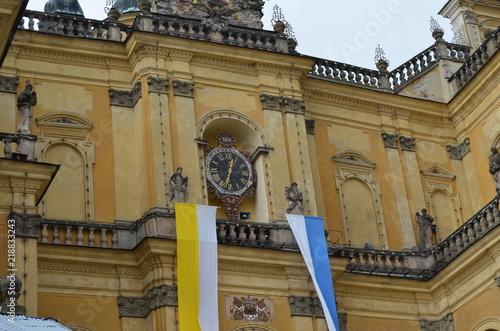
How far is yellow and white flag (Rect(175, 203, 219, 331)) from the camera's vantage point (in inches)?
843

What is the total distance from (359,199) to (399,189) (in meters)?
1.09

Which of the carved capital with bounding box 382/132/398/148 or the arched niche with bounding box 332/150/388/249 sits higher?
the carved capital with bounding box 382/132/398/148

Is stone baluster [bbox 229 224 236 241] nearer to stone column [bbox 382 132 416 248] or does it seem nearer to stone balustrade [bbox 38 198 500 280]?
stone balustrade [bbox 38 198 500 280]

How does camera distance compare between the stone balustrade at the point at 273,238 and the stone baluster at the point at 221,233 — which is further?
the stone baluster at the point at 221,233

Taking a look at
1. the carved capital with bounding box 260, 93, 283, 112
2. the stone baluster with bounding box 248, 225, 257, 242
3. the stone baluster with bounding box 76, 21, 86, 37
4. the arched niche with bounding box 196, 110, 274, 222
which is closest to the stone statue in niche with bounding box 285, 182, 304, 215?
the arched niche with bounding box 196, 110, 274, 222

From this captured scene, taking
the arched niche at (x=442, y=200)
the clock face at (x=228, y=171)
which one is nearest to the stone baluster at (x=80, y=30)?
the clock face at (x=228, y=171)

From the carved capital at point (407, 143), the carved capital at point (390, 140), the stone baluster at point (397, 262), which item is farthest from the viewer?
the carved capital at point (407, 143)

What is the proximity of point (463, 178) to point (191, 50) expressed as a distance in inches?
297

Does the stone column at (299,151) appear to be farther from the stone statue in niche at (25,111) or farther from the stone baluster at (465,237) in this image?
the stone statue in niche at (25,111)

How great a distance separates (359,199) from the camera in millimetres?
26156

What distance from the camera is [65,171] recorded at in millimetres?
23641

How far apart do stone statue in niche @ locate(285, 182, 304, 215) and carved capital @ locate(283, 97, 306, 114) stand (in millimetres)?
2172

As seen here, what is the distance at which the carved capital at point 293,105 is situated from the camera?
25.4m

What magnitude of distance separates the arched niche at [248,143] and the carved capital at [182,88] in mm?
620
